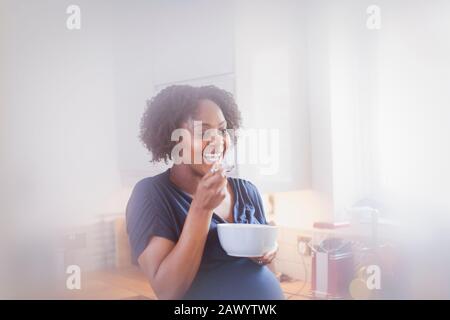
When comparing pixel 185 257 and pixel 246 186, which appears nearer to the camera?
pixel 185 257

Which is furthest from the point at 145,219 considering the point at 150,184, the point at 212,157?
the point at 212,157

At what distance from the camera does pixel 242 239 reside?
108cm

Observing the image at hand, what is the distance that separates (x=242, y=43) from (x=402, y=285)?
853mm

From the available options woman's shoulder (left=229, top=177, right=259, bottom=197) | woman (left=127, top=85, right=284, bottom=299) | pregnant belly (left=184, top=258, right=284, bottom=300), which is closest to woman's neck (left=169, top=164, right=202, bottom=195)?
woman (left=127, top=85, right=284, bottom=299)

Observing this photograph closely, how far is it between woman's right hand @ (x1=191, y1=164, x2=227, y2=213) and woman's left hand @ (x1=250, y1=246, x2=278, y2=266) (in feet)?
0.58

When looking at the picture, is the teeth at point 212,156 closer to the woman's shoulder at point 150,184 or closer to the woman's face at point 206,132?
the woman's face at point 206,132

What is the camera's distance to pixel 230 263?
43.5 inches

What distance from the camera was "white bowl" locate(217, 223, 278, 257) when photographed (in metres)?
1.08

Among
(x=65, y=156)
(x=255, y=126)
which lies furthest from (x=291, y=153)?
(x=65, y=156)

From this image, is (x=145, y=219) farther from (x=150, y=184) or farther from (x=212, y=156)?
(x=212, y=156)

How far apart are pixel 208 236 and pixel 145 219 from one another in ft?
0.53

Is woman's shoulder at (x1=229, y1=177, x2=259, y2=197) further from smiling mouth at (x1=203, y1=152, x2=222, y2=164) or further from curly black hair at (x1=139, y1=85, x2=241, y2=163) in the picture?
curly black hair at (x1=139, y1=85, x2=241, y2=163)

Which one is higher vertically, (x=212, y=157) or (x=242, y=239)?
(x=212, y=157)

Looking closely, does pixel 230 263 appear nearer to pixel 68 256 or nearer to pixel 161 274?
pixel 161 274
